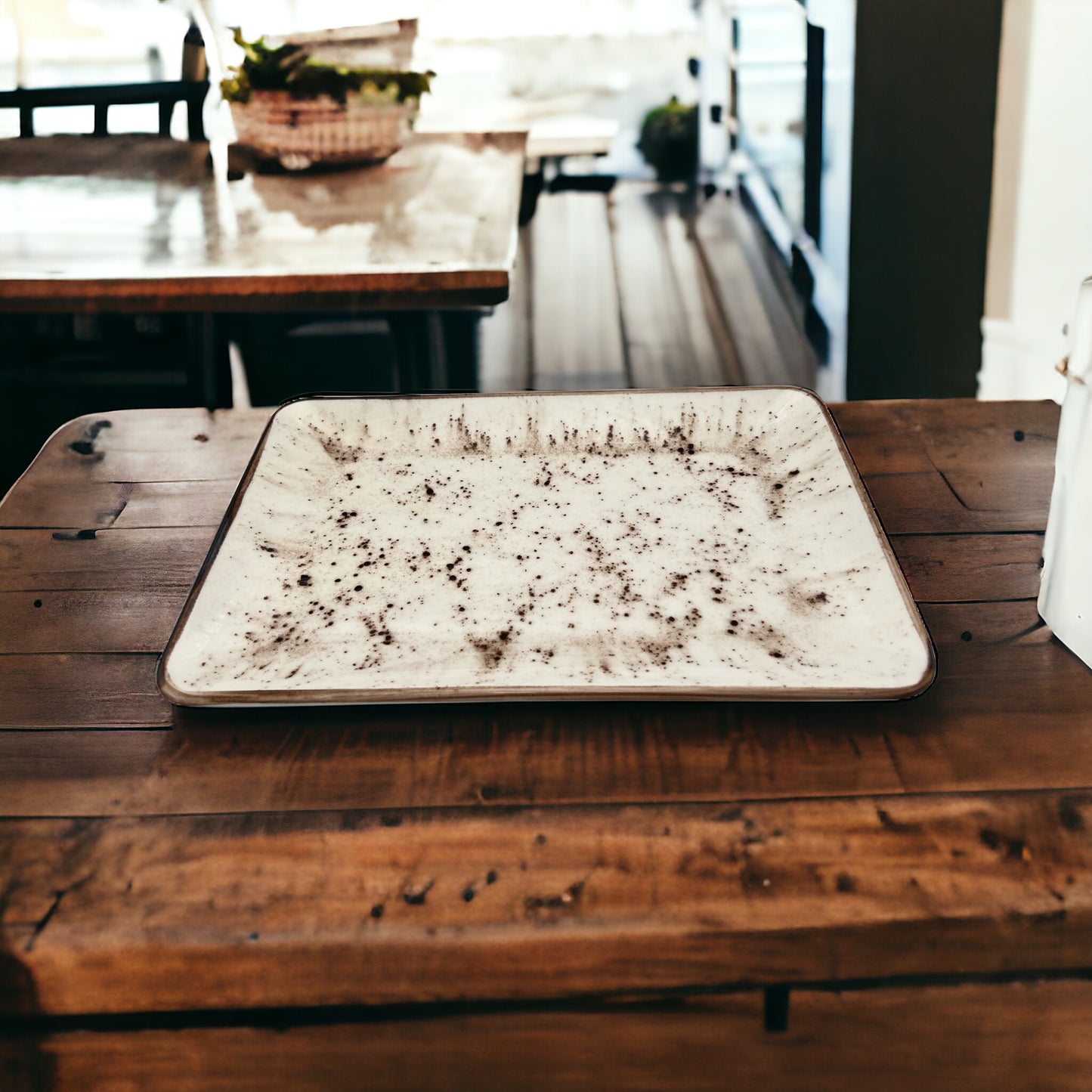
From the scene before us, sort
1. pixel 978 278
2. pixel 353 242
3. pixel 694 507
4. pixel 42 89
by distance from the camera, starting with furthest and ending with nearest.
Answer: pixel 42 89 → pixel 978 278 → pixel 353 242 → pixel 694 507

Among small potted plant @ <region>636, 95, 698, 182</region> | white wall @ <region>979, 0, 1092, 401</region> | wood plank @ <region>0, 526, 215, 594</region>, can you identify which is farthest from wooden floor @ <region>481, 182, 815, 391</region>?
wood plank @ <region>0, 526, 215, 594</region>

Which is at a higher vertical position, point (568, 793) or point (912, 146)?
point (912, 146)

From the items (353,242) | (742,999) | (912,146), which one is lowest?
(742,999)

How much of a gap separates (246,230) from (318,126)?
15.0 inches

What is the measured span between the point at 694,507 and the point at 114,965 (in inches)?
16.9

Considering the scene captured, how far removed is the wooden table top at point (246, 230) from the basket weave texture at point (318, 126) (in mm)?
36

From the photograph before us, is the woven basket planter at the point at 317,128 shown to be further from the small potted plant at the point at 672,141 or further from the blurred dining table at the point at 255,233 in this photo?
the small potted plant at the point at 672,141

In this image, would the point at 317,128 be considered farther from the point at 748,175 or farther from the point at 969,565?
the point at 748,175

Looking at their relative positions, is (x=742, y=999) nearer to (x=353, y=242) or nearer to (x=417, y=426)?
(x=417, y=426)

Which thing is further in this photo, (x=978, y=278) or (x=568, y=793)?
(x=978, y=278)

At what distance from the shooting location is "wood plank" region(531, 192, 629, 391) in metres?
2.74

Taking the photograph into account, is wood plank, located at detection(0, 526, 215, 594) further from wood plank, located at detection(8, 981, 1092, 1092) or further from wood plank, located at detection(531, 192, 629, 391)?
wood plank, located at detection(531, 192, 629, 391)

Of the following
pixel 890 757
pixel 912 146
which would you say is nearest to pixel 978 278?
pixel 912 146

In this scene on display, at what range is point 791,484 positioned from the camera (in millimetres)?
694
